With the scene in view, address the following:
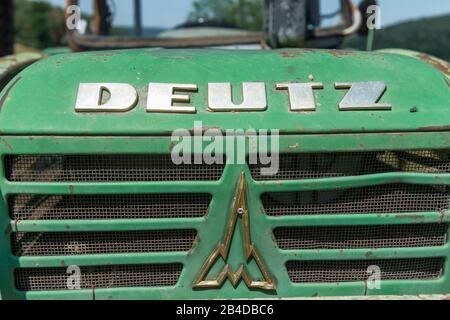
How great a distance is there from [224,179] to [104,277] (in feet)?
2.22

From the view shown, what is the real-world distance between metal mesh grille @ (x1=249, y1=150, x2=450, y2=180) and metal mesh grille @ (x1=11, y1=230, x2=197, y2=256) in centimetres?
44

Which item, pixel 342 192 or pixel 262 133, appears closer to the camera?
pixel 262 133

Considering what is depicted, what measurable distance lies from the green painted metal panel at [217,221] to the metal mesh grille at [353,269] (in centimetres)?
3

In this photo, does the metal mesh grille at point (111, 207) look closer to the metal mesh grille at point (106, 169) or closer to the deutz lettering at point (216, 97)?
→ the metal mesh grille at point (106, 169)

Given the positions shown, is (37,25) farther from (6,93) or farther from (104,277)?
(104,277)

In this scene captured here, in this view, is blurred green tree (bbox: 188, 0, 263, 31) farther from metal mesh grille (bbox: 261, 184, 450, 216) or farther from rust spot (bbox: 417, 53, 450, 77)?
metal mesh grille (bbox: 261, 184, 450, 216)

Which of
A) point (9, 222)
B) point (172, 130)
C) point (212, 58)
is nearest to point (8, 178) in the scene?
point (9, 222)

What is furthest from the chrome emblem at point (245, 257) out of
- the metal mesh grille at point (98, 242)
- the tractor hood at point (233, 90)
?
the tractor hood at point (233, 90)

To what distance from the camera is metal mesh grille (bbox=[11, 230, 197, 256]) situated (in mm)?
2420

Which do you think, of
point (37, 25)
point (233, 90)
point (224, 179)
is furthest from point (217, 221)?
point (37, 25)

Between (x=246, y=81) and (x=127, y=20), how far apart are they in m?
2.14

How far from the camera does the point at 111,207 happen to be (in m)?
2.37

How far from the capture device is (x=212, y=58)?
2.62 meters

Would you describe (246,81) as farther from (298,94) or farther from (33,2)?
(33,2)
